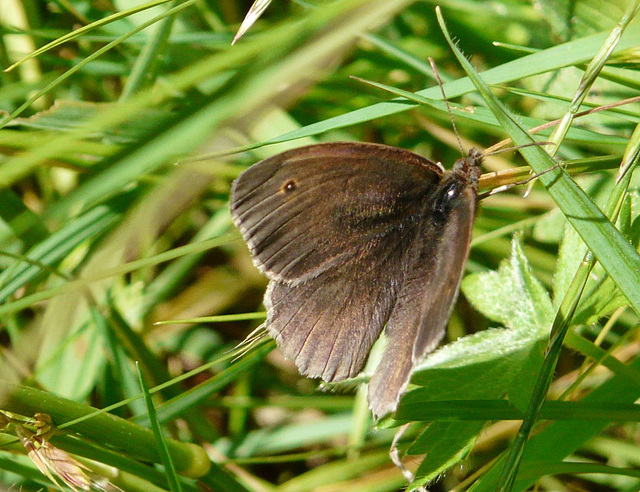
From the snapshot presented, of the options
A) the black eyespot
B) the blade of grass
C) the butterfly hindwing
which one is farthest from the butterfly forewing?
the blade of grass

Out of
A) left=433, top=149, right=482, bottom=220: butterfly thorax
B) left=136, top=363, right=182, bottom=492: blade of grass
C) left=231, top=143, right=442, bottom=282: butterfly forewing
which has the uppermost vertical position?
left=231, top=143, right=442, bottom=282: butterfly forewing

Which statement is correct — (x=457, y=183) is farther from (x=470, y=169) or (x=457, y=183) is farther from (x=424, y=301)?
(x=424, y=301)

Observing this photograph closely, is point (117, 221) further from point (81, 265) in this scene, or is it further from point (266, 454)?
point (266, 454)

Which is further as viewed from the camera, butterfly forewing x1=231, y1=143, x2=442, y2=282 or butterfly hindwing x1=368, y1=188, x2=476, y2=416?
butterfly forewing x1=231, y1=143, x2=442, y2=282

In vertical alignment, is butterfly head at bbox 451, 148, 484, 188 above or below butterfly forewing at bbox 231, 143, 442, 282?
below

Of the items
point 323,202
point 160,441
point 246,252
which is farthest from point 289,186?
point 246,252

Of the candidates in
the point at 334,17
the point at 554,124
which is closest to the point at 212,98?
the point at 334,17

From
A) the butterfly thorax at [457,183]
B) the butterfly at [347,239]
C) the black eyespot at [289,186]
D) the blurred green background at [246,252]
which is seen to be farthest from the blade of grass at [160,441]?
the butterfly thorax at [457,183]

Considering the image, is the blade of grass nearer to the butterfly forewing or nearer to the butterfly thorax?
the butterfly forewing
